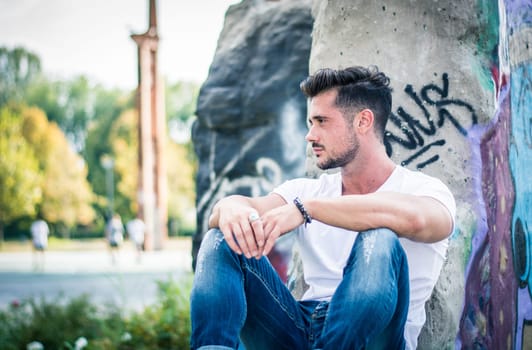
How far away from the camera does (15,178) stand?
30.5m

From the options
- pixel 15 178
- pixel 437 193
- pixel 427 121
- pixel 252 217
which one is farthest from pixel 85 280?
pixel 15 178

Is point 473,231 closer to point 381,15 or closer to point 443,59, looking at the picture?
point 443,59

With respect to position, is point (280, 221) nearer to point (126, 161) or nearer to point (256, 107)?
point (256, 107)

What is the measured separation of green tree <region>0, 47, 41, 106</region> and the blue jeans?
4607 centimetres

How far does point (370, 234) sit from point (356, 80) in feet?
2.59

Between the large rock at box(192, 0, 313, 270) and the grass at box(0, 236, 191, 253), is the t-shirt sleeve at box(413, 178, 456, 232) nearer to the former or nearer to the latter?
the large rock at box(192, 0, 313, 270)

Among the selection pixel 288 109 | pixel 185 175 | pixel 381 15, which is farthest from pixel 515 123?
pixel 185 175

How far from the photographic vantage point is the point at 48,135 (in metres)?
36.0

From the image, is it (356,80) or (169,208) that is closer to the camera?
(356,80)

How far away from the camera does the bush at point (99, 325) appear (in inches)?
181

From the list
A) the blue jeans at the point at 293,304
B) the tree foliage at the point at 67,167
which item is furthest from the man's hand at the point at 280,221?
the tree foliage at the point at 67,167

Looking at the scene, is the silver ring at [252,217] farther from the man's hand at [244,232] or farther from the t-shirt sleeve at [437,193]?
the t-shirt sleeve at [437,193]

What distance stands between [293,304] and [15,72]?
158 feet

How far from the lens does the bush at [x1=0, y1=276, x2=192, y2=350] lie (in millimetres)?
4594
